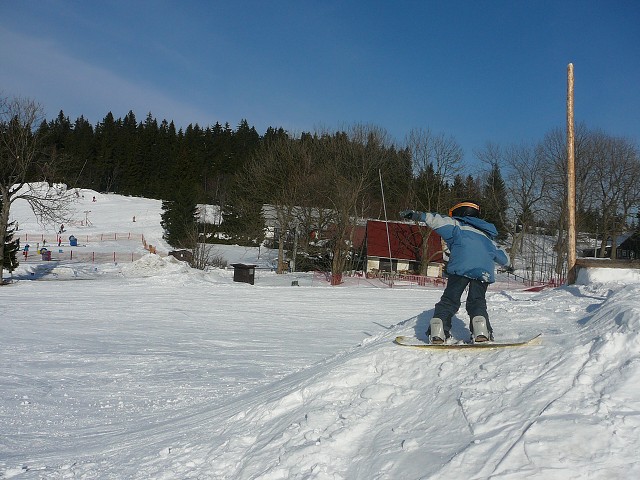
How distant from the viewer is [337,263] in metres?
41.0

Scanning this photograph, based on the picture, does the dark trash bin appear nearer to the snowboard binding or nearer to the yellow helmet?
the yellow helmet

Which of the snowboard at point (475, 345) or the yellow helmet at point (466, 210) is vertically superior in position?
the yellow helmet at point (466, 210)

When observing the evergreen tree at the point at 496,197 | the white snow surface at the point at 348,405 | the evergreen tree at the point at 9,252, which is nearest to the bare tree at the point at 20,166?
the evergreen tree at the point at 9,252

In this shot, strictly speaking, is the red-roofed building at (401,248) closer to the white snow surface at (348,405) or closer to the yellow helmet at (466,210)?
the white snow surface at (348,405)

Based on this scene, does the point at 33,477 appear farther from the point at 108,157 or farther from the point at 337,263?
the point at 108,157

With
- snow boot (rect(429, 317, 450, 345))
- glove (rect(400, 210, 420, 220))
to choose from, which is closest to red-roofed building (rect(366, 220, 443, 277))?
glove (rect(400, 210, 420, 220))

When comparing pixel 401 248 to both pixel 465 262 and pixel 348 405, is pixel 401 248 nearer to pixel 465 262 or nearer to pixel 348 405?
pixel 465 262

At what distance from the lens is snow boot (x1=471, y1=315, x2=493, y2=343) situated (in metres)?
5.46

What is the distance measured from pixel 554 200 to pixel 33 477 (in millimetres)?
53794

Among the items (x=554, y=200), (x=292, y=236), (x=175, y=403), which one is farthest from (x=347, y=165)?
(x=175, y=403)

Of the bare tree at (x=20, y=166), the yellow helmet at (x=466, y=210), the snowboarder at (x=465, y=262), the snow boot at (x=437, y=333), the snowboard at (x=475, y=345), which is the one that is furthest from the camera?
the bare tree at (x=20, y=166)

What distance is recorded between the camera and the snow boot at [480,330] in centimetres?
546

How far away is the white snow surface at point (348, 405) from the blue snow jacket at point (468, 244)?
2.84 ft

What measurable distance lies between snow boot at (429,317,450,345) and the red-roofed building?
1554 inches
